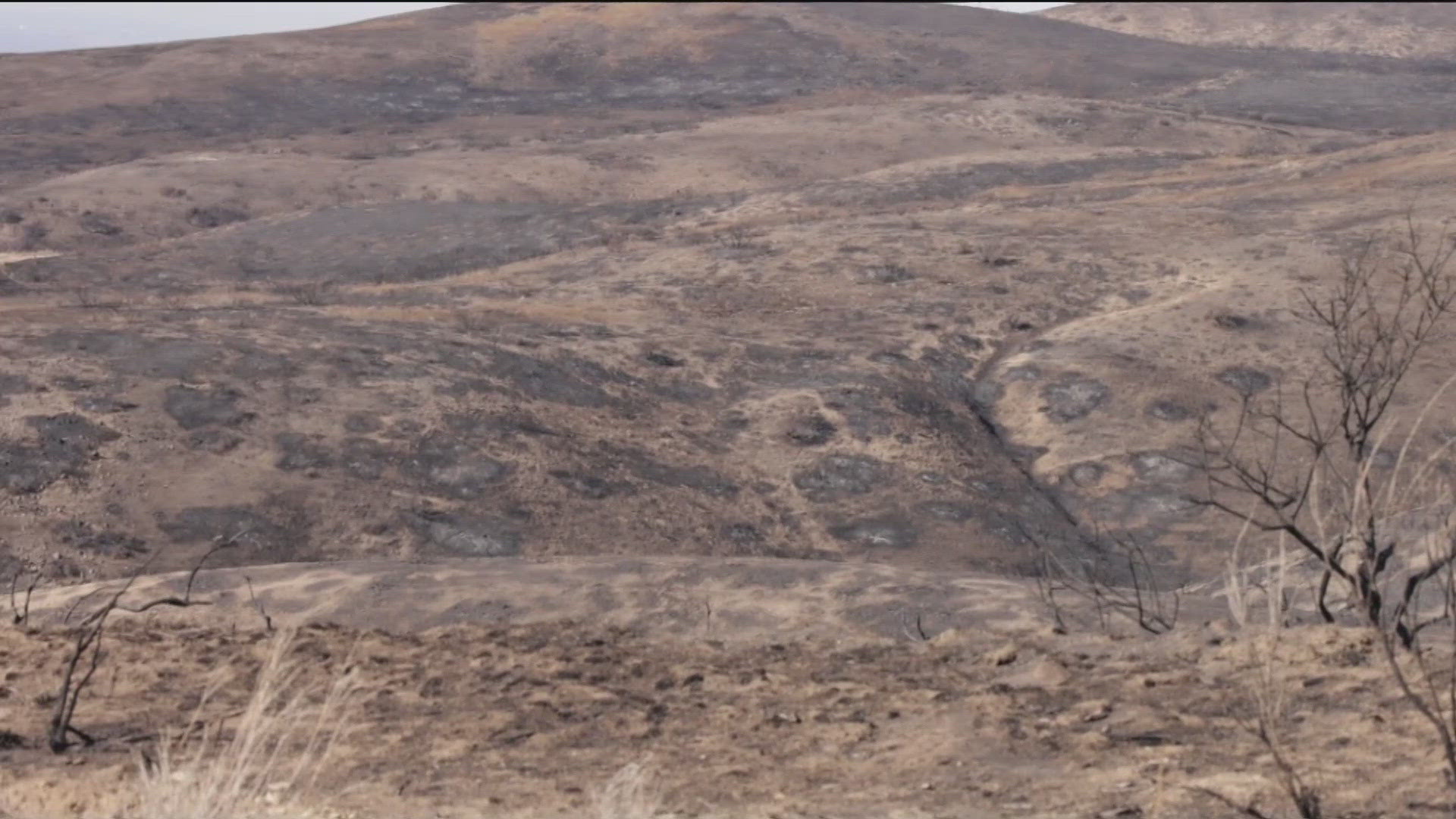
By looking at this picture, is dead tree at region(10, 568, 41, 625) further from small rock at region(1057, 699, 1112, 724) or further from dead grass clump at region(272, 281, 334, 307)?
dead grass clump at region(272, 281, 334, 307)

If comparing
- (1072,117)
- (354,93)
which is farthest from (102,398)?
(354,93)

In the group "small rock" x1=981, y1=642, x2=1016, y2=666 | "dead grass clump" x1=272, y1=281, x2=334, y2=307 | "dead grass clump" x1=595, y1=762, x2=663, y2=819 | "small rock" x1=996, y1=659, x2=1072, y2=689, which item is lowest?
"dead grass clump" x1=272, y1=281, x2=334, y2=307

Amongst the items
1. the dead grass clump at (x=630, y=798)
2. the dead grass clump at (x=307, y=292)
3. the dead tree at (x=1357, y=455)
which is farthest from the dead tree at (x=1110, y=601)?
the dead grass clump at (x=307, y=292)

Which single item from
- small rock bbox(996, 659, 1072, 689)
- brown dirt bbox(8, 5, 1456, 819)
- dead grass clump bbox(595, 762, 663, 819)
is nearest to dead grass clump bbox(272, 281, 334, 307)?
brown dirt bbox(8, 5, 1456, 819)

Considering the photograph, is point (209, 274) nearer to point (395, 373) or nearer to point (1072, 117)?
point (395, 373)

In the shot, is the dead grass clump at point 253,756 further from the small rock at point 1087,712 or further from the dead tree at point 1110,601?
the dead tree at point 1110,601

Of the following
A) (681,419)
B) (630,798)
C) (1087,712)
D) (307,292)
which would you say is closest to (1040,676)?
(1087,712)
